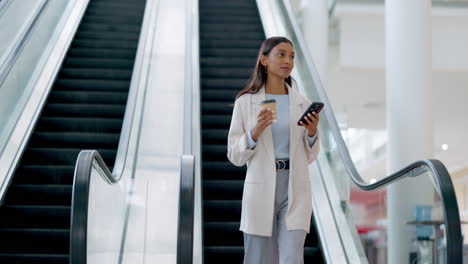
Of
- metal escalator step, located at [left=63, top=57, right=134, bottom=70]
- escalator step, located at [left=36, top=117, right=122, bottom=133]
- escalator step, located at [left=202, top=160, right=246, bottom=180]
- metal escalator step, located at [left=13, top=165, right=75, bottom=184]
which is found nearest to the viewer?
metal escalator step, located at [left=13, top=165, right=75, bottom=184]

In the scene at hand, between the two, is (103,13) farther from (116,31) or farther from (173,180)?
(173,180)

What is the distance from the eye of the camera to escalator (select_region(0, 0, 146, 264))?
231 inches

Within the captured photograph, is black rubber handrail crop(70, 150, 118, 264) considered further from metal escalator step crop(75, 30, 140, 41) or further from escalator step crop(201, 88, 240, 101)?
metal escalator step crop(75, 30, 140, 41)

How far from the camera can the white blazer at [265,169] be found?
361 cm

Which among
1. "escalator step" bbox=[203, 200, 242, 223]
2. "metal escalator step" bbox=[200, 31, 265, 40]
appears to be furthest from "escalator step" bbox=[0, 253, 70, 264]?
"metal escalator step" bbox=[200, 31, 265, 40]

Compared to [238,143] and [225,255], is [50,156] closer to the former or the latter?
[225,255]

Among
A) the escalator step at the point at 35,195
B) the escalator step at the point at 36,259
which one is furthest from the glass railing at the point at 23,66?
the escalator step at the point at 36,259

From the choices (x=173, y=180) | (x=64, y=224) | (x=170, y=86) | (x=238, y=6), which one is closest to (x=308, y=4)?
(x=238, y=6)

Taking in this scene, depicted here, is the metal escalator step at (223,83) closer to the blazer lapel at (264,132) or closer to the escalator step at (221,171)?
the escalator step at (221,171)

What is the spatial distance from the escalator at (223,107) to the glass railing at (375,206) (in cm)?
39

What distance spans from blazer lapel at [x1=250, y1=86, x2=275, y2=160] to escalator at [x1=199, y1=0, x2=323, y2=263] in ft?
1.29

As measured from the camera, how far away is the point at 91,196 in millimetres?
4094

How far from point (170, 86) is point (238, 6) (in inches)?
138

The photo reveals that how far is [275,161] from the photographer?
3.70m
